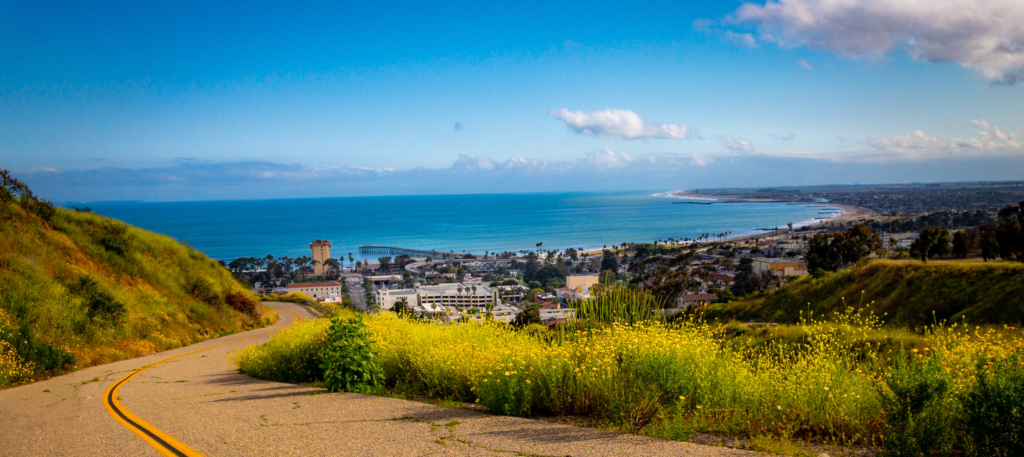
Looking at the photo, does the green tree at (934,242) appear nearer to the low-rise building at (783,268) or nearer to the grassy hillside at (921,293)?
the grassy hillside at (921,293)

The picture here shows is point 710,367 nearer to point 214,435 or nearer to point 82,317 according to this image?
point 214,435

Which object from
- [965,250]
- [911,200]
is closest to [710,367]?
[965,250]

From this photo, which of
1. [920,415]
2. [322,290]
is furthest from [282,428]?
[322,290]

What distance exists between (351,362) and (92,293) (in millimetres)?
13463

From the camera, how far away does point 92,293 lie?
53.1ft

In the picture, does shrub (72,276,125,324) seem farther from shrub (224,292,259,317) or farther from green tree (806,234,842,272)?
green tree (806,234,842,272)

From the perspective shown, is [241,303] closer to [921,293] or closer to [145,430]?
[145,430]

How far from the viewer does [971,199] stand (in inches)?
3723

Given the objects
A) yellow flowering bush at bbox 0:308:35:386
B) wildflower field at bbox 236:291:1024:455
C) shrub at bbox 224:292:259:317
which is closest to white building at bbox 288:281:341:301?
shrub at bbox 224:292:259:317

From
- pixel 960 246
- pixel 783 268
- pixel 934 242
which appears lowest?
pixel 783 268

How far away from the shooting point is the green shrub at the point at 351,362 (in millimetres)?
7953

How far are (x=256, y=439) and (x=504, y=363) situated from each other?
287 cm

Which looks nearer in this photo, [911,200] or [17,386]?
[17,386]

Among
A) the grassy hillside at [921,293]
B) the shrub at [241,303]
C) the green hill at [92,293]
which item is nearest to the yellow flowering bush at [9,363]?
the green hill at [92,293]
